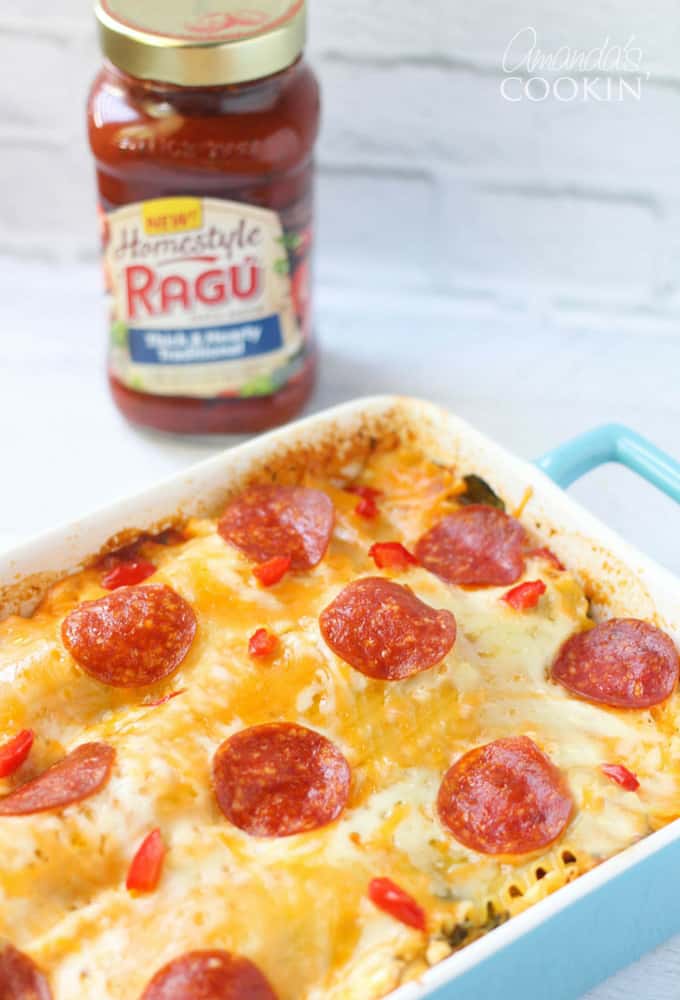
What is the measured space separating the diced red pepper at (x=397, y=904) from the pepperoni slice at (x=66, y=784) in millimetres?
397

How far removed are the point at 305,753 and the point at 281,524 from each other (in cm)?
50

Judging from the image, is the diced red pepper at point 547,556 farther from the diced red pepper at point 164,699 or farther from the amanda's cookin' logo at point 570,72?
the amanda's cookin' logo at point 570,72

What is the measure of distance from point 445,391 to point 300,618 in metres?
1.22

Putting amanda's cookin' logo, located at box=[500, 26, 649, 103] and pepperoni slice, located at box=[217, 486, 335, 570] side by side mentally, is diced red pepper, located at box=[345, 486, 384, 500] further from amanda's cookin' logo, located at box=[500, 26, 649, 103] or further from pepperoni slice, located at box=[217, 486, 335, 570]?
amanda's cookin' logo, located at box=[500, 26, 649, 103]

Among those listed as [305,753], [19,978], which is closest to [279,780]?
[305,753]

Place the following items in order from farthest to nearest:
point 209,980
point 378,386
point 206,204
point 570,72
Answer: point 378,386
point 570,72
point 206,204
point 209,980

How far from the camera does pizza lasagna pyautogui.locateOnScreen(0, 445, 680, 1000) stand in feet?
5.75

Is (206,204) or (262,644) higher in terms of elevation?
(206,204)

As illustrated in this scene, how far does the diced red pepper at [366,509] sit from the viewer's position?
2.46 m

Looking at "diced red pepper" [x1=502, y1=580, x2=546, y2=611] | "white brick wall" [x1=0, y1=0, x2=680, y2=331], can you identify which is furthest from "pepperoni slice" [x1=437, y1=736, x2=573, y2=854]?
"white brick wall" [x1=0, y1=0, x2=680, y2=331]

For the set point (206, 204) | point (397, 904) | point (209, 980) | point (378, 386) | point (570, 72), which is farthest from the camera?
point (378, 386)

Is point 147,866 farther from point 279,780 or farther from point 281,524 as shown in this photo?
point 281,524

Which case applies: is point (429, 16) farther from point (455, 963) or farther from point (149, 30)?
point (455, 963)

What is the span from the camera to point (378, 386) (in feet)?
10.7
